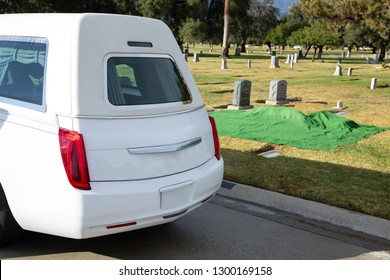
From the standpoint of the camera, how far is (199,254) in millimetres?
3656

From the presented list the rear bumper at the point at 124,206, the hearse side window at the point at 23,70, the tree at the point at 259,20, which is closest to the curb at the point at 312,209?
the rear bumper at the point at 124,206

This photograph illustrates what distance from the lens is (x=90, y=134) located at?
297 centimetres

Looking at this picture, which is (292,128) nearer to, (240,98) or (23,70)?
(240,98)

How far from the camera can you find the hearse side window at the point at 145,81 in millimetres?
3297

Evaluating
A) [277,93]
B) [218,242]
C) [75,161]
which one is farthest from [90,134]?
[277,93]

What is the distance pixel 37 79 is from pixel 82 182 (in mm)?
976

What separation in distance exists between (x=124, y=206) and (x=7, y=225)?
111 centimetres

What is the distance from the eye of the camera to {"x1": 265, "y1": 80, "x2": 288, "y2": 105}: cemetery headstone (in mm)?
14016

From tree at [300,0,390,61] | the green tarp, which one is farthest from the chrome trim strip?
tree at [300,0,390,61]

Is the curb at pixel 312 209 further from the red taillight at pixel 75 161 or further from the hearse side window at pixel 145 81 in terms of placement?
the red taillight at pixel 75 161

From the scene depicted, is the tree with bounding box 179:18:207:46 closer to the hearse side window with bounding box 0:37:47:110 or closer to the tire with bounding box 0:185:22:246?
the hearse side window with bounding box 0:37:47:110

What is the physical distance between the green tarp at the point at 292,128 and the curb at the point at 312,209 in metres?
2.90

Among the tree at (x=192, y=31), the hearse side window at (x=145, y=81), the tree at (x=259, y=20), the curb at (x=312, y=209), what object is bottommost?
the curb at (x=312, y=209)
